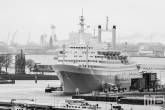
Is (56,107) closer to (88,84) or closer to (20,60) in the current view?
(88,84)

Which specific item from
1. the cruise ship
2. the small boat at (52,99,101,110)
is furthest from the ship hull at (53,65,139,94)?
the small boat at (52,99,101,110)

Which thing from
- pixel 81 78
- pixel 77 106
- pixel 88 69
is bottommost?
pixel 77 106

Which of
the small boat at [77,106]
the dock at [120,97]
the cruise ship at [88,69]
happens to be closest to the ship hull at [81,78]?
the cruise ship at [88,69]

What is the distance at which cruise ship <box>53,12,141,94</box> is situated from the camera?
76125 millimetres

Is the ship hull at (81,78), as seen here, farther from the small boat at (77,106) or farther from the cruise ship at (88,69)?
the small boat at (77,106)

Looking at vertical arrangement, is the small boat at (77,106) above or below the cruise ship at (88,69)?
below

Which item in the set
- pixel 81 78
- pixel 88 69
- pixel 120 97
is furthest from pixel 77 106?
pixel 81 78

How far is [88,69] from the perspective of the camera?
75562mm

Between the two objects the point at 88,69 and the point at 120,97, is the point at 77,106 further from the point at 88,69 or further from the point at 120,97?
the point at 88,69

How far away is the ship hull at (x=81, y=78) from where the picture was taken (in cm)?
7588

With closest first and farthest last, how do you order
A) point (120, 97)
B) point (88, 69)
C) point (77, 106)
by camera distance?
point (77, 106) < point (120, 97) < point (88, 69)

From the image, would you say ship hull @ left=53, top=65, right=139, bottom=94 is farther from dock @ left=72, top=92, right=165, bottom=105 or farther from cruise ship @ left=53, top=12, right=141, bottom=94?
dock @ left=72, top=92, right=165, bottom=105

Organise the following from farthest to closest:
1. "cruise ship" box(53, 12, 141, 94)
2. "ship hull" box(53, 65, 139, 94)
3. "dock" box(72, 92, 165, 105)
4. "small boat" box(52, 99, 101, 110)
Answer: "cruise ship" box(53, 12, 141, 94) → "ship hull" box(53, 65, 139, 94) → "dock" box(72, 92, 165, 105) → "small boat" box(52, 99, 101, 110)

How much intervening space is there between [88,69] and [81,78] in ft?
5.28
